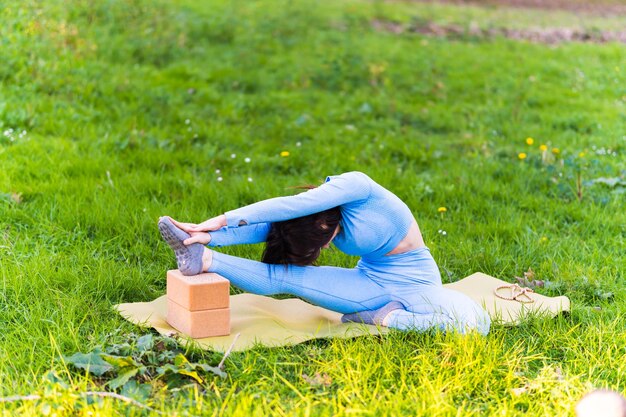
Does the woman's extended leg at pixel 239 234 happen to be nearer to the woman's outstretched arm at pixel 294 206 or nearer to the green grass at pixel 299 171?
the woman's outstretched arm at pixel 294 206

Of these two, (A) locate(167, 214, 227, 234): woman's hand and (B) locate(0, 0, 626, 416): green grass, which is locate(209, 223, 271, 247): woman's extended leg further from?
(B) locate(0, 0, 626, 416): green grass

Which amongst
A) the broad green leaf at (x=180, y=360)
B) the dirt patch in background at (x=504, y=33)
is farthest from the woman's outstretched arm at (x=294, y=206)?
the dirt patch in background at (x=504, y=33)

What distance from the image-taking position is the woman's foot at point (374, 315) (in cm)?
354

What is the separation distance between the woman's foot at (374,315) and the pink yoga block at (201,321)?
636 millimetres

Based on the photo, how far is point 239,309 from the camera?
3762 millimetres

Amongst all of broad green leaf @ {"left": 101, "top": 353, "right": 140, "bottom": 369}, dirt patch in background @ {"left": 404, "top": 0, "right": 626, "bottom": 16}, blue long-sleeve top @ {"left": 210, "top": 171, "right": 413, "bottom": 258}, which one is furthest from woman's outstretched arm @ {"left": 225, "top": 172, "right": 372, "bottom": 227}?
dirt patch in background @ {"left": 404, "top": 0, "right": 626, "bottom": 16}

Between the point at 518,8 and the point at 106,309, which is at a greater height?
the point at 518,8

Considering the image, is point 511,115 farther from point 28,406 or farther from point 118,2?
point 28,406

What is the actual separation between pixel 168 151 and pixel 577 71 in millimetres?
5870

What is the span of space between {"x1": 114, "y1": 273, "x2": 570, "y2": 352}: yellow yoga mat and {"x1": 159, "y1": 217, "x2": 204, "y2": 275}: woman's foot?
0.31 meters

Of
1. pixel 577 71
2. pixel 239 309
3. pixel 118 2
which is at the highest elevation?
pixel 118 2

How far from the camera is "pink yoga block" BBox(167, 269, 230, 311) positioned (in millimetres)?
3312

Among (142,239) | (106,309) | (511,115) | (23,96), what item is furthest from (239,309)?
(511,115)

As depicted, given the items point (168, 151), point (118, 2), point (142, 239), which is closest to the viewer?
point (142, 239)
